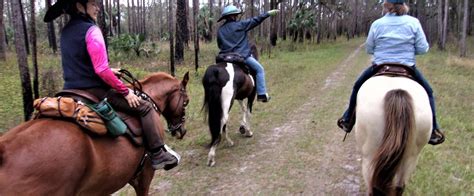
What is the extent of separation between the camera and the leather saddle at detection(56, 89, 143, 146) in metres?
3.08

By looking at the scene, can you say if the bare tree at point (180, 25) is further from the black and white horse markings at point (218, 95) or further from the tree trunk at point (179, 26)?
the black and white horse markings at point (218, 95)

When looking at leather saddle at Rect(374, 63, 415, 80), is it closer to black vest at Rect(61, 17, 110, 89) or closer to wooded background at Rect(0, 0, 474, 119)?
black vest at Rect(61, 17, 110, 89)

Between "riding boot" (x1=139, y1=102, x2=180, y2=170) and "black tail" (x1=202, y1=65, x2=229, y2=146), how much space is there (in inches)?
90.4

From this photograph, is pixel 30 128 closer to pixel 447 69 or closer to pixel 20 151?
pixel 20 151

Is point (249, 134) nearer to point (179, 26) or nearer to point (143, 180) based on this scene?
point (143, 180)

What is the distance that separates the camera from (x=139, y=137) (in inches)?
131

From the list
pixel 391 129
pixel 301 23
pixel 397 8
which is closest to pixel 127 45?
pixel 301 23

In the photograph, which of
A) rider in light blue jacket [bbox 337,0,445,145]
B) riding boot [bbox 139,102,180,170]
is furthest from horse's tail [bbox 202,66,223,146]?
rider in light blue jacket [bbox 337,0,445,145]

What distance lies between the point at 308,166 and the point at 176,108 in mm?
2433

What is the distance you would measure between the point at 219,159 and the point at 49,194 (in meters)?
3.71

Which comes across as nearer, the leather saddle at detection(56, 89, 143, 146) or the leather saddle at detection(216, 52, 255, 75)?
the leather saddle at detection(56, 89, 143, 146)

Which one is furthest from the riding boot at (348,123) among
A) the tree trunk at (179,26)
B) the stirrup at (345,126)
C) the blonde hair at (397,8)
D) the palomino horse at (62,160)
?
the tree trunk at (179,26)

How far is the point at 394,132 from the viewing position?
349cm

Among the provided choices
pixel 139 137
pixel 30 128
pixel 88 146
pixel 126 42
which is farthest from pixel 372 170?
pixel 126 42
